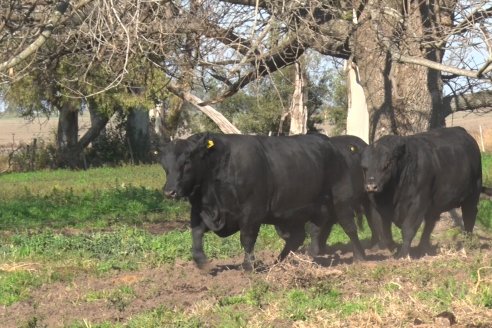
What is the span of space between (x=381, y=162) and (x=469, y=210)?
2168 millimetres

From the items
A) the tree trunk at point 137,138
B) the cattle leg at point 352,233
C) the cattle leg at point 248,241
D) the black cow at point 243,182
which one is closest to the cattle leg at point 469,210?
the cattle leg at point 352,233

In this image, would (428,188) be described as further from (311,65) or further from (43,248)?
(311,65)

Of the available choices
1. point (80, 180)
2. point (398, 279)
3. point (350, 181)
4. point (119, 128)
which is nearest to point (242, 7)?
point (350, 181)

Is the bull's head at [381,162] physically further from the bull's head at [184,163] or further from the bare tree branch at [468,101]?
the bare tree branch at [468,101]

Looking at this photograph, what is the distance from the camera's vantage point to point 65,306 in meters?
8.16

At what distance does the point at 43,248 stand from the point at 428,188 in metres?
4.91

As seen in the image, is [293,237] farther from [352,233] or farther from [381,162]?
[381,162]

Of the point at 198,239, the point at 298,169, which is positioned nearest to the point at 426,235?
the point at 298,169

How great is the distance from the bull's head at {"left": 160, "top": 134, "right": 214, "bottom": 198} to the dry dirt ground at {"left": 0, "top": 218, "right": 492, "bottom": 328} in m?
0.90

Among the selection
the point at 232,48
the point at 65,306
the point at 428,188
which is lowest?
the point at 65,306

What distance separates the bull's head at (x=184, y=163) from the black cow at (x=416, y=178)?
2255mm

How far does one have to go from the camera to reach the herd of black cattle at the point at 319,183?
10125 millimetres

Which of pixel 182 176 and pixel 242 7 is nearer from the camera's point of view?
pixel 182 176

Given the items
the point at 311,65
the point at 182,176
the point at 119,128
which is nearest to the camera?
the point at 182,176
